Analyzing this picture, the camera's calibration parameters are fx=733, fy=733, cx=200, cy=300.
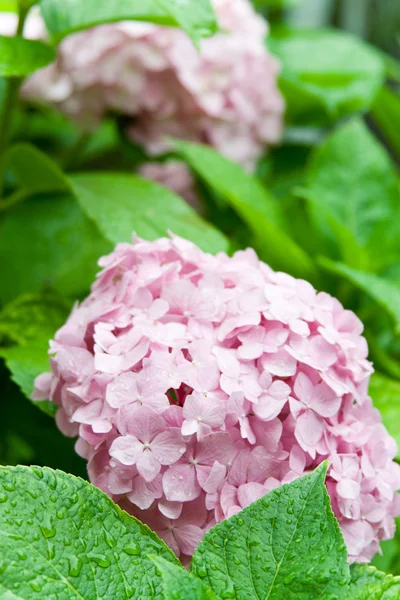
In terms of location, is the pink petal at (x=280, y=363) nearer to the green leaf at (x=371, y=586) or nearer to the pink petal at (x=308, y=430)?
the pink petal at (x=308, y=430)

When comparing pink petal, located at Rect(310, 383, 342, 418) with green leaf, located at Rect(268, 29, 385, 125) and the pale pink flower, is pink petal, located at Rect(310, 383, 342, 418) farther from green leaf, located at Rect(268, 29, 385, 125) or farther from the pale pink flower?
green leaf, located at Rect(268, 29, 385, 125)

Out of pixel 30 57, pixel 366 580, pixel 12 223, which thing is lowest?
pixel 12 223

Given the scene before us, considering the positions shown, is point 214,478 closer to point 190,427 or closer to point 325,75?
point 190,427

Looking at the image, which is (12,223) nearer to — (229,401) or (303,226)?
(303,226)

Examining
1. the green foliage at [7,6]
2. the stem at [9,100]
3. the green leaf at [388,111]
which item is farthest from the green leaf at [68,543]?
the green leaf at [388,111]

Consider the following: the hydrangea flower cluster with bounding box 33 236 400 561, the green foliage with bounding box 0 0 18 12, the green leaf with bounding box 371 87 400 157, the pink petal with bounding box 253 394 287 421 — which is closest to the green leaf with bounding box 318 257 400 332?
the hydrangea flower cluster with bounding box 33 236 400 561

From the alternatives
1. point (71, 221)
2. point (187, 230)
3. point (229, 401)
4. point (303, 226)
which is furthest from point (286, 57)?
point (229, 401)

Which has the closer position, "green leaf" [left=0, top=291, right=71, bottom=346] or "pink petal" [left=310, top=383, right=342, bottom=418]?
"pink petal" [left=310, top=383, right=342, bottom=418]
